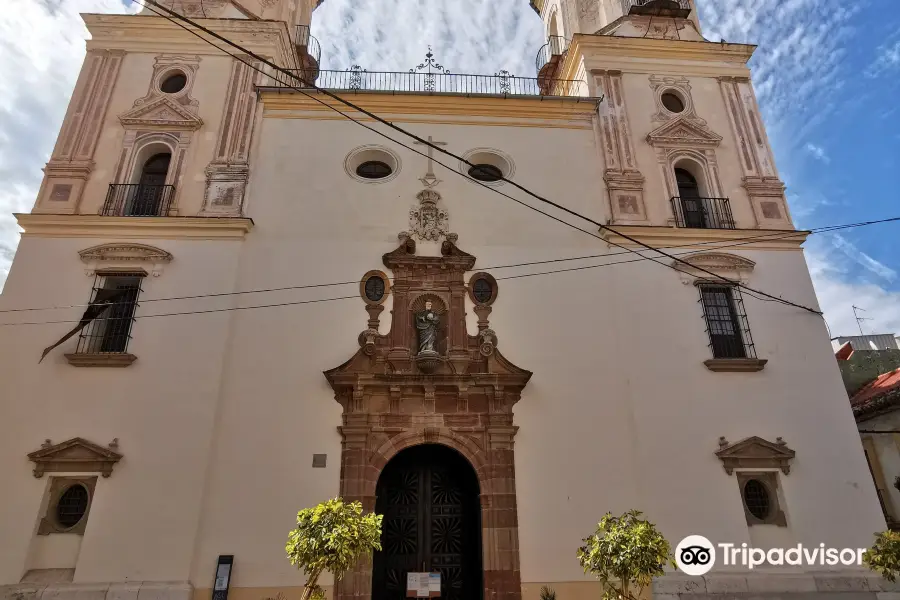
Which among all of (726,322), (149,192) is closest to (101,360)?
(149,192)

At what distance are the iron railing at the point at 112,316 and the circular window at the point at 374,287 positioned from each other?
411 centimetres

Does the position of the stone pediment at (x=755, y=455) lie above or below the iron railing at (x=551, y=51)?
below

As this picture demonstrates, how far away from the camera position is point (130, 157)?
12.0 m

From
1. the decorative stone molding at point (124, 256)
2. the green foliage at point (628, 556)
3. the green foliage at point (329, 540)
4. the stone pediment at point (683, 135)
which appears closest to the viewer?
the green foliage at point (329, 540)

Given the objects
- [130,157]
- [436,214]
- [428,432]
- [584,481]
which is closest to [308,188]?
[436,214]

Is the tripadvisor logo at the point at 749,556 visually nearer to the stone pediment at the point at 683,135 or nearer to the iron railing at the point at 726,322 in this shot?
the iron railing at the point at 726,322

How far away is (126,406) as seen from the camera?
9703 mm

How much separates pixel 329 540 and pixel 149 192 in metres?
8.50

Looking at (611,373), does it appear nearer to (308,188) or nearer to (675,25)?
(308,188)

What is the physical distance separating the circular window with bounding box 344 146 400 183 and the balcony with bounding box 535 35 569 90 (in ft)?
20.2

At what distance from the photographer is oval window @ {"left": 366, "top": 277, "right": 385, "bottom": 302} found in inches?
430

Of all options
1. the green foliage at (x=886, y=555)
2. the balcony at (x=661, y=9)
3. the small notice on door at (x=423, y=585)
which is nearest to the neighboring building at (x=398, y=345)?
the small notice on door at (x=423, y=585)

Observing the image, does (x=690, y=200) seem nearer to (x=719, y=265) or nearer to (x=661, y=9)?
(x=719, y=265)

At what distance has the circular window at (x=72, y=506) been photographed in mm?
9164
